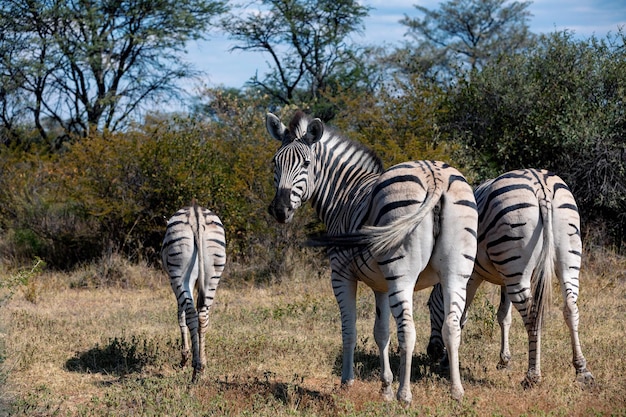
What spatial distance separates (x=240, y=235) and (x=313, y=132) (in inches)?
283

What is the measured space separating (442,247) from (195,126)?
9681 mm

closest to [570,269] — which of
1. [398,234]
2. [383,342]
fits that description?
[383,342]

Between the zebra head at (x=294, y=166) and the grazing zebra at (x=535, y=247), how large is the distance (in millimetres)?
1780

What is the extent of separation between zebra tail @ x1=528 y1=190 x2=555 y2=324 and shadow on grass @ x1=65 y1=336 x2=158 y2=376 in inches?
159

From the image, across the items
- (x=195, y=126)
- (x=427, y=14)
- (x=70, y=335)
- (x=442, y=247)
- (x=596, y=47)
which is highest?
(x=427, y=14)

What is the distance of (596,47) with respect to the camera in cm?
1369

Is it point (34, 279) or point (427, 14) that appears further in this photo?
point (427, 14)

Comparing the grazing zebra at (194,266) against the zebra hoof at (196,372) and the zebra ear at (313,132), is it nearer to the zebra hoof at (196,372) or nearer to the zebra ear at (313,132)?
the zebra hoof at (196,372)

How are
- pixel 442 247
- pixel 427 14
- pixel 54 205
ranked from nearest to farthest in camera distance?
pixel 442 247
pixel 54 205
pixel 427 14

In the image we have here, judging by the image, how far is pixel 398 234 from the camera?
192 inches

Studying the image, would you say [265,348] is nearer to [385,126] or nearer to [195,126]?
[385,126]

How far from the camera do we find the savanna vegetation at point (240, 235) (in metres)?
6.08

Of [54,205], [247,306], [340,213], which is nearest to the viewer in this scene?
[340,213]

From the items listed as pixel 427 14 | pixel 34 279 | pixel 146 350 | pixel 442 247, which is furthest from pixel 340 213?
pixel 427 14
